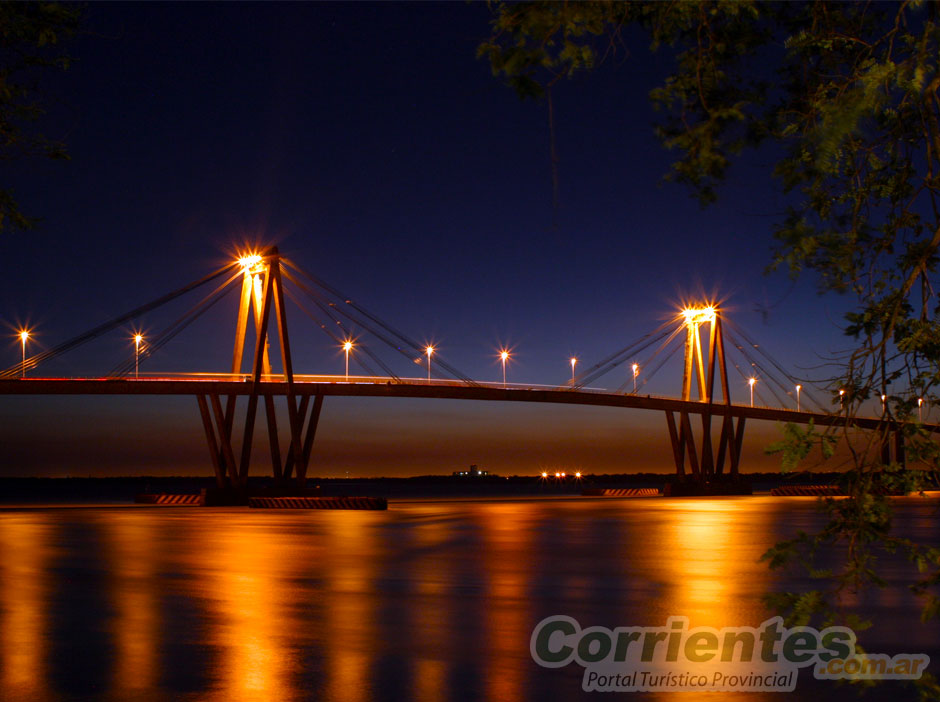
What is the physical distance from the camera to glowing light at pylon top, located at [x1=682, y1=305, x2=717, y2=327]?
80938 millimetres

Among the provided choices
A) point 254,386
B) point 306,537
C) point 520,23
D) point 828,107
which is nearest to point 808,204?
point 828,107

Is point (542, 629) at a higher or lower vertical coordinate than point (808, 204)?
lower

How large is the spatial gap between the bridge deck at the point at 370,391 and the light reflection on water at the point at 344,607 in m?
22.5

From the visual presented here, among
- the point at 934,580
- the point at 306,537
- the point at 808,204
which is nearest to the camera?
the point at 934,580

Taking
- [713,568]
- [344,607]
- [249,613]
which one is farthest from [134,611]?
[713,568]

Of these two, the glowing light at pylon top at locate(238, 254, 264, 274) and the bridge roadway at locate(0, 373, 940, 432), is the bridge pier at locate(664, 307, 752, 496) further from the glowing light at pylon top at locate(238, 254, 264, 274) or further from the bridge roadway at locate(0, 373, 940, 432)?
the glowing light at pylon top at locate(238, 254, 264, 274)

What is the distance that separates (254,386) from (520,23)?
4706 cm

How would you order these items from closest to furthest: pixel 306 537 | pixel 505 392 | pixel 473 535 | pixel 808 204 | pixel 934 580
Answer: pixel 934 580
pixel 808 204
pixel 306 537
pixel 473 535
pixel 505 392

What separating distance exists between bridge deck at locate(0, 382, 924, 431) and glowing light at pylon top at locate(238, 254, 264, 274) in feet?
21.0

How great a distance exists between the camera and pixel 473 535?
Answer: 95.2 feet

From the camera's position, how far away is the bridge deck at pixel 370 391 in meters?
52.0

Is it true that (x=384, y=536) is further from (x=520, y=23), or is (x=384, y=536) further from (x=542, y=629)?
(x=520, y=23)

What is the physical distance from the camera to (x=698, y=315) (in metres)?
82.2

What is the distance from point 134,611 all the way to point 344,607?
263cm
